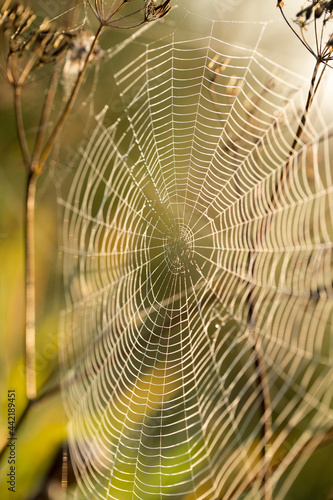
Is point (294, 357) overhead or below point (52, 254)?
below

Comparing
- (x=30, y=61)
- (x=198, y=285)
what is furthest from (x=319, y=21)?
(x=198, y=285)

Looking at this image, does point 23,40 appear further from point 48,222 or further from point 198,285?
point 198,285

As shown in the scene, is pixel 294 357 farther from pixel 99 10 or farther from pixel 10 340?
pixel 99 10

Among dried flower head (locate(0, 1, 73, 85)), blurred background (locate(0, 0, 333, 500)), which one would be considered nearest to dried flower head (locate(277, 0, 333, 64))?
blurred background (locate(0, 0, 333, 500))

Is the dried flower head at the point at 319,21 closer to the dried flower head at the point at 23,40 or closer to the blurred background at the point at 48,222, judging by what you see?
the blurred background at the point at 48,222

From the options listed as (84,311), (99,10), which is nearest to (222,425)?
(84,311)

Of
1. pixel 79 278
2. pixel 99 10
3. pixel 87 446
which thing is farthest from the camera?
pixel 79 278

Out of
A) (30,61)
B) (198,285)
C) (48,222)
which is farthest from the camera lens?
(198,285)
